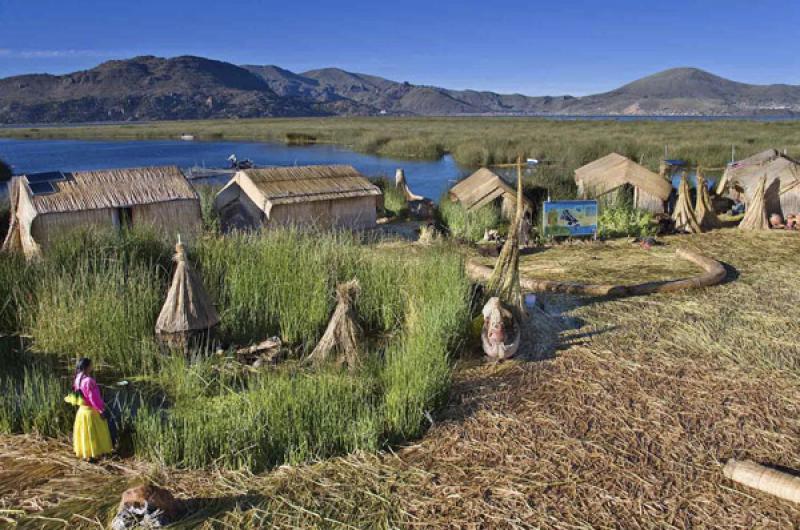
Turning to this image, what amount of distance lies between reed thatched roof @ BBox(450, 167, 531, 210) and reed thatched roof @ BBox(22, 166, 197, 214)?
5318 mm

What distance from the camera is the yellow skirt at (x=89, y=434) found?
158 inches

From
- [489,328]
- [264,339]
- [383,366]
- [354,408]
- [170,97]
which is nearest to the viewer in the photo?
[354,408]

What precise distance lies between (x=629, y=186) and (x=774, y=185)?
2.61 m

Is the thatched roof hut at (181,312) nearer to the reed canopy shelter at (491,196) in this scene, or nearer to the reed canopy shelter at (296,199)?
the reed canopy shelter at (296,199)

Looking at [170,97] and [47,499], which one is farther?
[170,97]

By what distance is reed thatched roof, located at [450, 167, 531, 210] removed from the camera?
13.2 meters

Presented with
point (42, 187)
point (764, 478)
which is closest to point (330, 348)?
point (764, 478)

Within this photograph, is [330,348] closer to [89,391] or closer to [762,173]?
[89,391]

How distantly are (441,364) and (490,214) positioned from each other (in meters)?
8.02

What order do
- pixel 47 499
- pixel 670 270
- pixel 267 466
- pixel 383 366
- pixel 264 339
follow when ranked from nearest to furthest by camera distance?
pixel 47 499 → pixel 267 466 → pixel 383 366 → pixel 264 339 → pixel 670 270

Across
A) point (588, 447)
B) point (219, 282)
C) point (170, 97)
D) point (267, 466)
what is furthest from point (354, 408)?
point (170, 97)

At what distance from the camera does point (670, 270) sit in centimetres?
904

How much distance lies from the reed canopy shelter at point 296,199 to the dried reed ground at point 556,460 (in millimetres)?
6467

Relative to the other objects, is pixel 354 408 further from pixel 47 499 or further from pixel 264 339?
pixel 264 339
